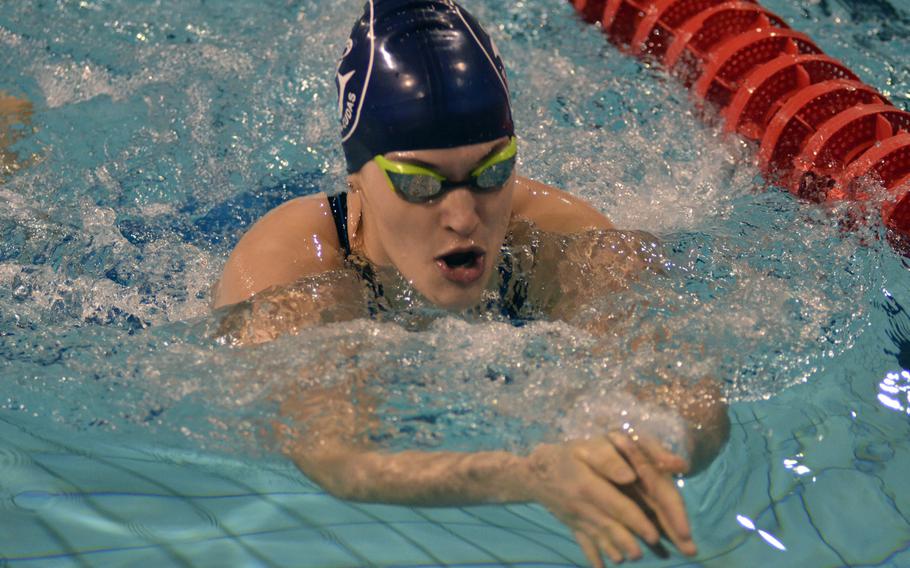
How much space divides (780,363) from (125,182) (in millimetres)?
2234

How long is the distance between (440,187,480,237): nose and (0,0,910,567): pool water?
12.5 inches

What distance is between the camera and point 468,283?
226 centimetres

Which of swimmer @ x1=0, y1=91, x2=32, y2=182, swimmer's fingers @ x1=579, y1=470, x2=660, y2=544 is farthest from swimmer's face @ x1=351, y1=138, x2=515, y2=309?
swimmer @ x1=0, y1=91, x2=32, y2=182

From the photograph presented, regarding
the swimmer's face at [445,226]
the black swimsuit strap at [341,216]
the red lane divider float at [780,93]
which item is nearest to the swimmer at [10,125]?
the black swimsuit strap at [341,216]

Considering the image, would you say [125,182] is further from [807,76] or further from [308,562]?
[807,76]

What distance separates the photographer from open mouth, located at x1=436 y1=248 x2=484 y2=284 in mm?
2242

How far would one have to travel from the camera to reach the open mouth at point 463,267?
2242 mm

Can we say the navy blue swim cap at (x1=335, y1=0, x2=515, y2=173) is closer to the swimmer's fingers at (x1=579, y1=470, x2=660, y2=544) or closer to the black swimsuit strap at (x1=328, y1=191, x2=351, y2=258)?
the black swimsuit strap at (x1=328, y1=191, x2=351, y2=258)

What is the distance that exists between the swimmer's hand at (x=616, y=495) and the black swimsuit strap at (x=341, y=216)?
1028 mm

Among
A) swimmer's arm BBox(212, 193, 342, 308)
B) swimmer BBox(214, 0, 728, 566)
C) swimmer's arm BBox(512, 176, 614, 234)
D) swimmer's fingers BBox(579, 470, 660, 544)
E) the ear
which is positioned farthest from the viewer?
swimmer's arm BBox(512, 176, 614, 234)

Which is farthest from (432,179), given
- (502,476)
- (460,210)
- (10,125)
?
(10,125)

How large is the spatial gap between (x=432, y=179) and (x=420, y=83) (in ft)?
0.69

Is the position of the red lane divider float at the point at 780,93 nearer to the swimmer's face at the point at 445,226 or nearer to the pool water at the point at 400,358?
the pool water at the point at 400,358

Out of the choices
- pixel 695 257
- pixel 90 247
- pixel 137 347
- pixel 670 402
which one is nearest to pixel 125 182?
pixel 90 247
